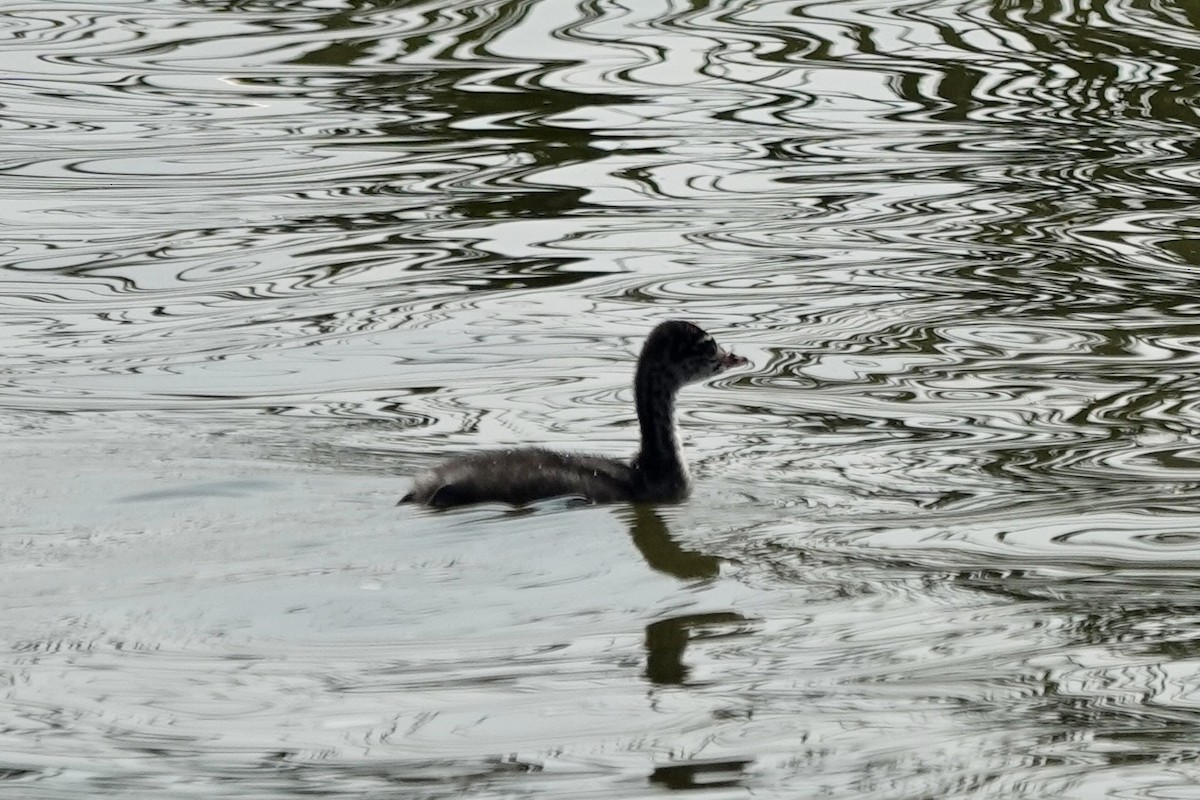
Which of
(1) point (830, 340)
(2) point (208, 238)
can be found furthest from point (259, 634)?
(2) point (208, 238)

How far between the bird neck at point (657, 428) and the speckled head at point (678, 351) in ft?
0.18

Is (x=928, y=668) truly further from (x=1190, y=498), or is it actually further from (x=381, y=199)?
(x=381, y=199)

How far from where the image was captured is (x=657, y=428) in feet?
25.4

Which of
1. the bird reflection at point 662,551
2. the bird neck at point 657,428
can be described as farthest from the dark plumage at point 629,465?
the bird reflection at point 662,551

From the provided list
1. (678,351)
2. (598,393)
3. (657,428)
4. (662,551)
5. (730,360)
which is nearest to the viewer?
(662,551)

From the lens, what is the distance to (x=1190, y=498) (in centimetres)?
733

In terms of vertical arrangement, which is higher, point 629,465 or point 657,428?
point 657,428

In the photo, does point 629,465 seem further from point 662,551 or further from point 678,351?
point 662,551

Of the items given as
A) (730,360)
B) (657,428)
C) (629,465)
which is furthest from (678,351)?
(629,465)

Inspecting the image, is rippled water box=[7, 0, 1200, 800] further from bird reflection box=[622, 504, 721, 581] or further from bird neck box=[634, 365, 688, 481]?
bird neck box=[634, 365, 688, 481]

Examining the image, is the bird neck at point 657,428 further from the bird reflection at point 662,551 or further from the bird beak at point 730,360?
the bird beak at point 730,360

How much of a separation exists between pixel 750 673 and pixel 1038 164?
693 centimetres

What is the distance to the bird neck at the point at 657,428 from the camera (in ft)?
25.0

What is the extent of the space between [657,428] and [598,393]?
3.65 ft
